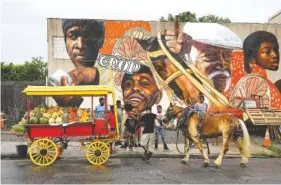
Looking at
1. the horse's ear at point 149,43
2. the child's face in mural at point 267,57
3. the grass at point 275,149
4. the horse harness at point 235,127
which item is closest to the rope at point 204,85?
the horse's ear at point 149,43

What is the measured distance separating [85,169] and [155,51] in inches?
434

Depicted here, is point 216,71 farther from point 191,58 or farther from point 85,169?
point 85,169

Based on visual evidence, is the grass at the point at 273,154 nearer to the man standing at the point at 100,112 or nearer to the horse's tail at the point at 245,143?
the horse's tail at the point at 245,143

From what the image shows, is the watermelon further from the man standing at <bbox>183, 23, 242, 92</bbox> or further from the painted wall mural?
the man standing at <bbox>183, 23, 242, 92</bbox>

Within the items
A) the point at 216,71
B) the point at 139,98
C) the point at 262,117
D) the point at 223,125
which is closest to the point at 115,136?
the point at 223,125

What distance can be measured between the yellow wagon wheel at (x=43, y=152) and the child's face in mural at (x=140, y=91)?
30.1 feet

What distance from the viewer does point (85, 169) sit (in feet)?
38.0

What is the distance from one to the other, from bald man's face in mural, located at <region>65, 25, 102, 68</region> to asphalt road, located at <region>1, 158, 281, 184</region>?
889cm

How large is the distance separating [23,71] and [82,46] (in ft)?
41.0

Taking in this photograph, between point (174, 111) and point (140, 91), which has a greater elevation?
point (140, 91)

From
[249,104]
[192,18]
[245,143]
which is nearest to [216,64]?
[249,104]

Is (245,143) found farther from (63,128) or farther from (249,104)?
(249,104)

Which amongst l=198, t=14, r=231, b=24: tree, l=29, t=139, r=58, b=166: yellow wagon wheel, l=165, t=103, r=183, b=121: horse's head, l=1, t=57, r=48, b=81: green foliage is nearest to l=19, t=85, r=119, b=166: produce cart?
l=29, t=139, r=58, b=166: yellow wagon wheel

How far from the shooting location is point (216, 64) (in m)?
22.0
